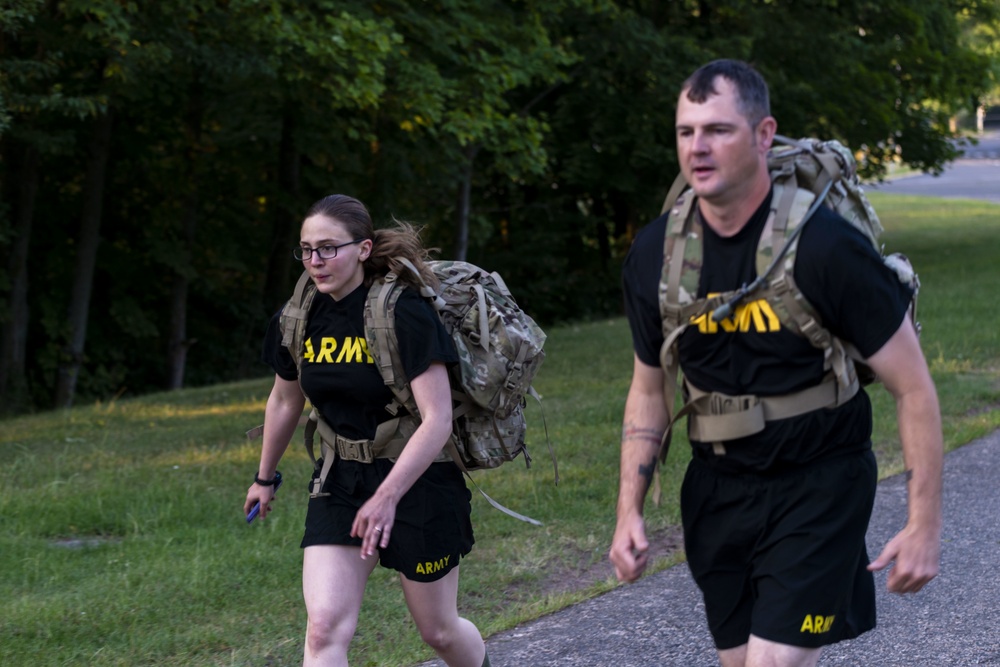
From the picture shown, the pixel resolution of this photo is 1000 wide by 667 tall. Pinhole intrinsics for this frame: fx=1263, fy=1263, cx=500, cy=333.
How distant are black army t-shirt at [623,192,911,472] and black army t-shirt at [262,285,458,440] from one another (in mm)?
777

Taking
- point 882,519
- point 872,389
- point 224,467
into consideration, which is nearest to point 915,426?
point 882,519

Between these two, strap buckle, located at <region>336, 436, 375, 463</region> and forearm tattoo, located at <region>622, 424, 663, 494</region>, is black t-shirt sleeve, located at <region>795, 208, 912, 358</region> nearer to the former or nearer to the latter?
forearm tattoo, located at <region>622, 424, 663, 494</region>

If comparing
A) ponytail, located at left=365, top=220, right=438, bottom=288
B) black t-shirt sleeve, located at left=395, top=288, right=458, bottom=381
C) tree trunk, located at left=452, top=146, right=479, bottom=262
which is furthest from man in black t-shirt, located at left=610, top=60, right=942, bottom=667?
tree trunk, located at left=452, top=146, right=479, bottom=262

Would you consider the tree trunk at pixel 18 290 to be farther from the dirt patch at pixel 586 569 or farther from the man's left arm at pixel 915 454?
the man's left arm at pixel 915 454

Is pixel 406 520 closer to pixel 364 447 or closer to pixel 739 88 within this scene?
pixel 364 447

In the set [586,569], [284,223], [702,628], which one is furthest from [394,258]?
[284,223]

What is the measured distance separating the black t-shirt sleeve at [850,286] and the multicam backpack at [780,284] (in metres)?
0.03

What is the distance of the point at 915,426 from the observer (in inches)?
108

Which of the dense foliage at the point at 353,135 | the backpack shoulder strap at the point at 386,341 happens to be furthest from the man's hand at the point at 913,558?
the dense foliage at the point at 353,135

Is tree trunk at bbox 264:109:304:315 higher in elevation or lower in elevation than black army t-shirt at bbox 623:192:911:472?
lower

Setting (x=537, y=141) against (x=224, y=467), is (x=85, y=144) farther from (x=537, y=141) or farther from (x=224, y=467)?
(x=224, y=467)

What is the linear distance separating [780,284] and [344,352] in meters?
1.40

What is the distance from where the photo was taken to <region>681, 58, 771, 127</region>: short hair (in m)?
2.73

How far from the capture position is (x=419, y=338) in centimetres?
358
